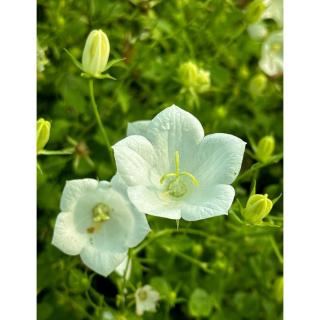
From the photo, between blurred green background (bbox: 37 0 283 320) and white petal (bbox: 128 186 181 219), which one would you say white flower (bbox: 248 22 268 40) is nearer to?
blurred green background (bbox: 37 0 283 320)

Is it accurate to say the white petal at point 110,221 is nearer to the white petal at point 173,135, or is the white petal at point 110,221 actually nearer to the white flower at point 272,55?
the white petal at point 173,135

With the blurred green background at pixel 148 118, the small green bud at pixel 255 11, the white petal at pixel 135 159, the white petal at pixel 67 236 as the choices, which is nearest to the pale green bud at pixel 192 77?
the blurred green background at pixel 148 118

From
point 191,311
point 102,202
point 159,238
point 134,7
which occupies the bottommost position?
point 191,311

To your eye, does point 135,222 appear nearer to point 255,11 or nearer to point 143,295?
point 143,295

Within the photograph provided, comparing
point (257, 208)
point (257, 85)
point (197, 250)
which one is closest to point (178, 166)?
point (257, 208)

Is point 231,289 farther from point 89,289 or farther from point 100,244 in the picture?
point 100,244

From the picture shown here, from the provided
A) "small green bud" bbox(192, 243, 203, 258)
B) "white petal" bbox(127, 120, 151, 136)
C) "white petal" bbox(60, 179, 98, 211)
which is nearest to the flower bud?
"white petal" bbox(127, 120, 151, 136)

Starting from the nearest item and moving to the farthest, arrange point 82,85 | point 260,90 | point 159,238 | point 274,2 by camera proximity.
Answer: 1. point 159,238
2. point 82,85
3. point 274,2
4. point 260,90
